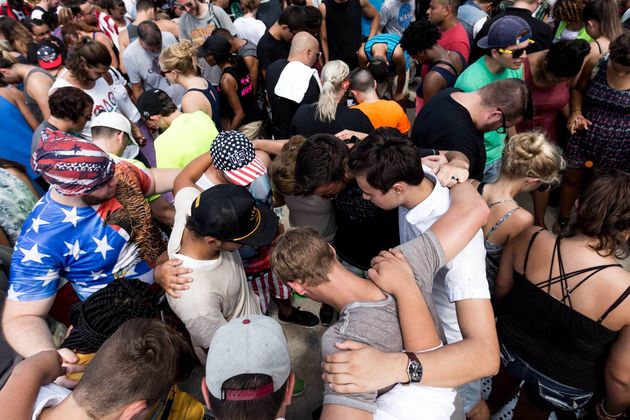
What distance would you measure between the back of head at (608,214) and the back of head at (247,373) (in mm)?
1547

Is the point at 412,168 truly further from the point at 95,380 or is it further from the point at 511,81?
the point at 95,380

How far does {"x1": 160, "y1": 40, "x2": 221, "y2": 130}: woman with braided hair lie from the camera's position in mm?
3735

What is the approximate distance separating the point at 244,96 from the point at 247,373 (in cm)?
378

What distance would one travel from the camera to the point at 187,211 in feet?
7.73

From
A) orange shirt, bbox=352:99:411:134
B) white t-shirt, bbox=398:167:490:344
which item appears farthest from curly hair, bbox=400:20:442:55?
white t-shirt, bbox=398:167:490:344

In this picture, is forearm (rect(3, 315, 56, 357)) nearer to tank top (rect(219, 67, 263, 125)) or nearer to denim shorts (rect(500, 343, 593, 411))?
denim shorts (rect(500, 343, 593, 411))

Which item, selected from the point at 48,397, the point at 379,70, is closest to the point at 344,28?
the point at 379,70

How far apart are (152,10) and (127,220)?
5119 millimetres

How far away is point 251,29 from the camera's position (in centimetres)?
568

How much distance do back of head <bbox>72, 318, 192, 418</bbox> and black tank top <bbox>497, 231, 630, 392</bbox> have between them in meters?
1.78

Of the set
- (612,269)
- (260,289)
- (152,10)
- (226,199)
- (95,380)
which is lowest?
(260,289)

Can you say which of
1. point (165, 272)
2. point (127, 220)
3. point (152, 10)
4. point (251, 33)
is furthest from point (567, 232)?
point (152, 10)

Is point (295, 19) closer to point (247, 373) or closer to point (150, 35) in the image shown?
point (150, 35)

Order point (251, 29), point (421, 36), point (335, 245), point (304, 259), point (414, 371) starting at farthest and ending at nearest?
point (251, 29), point (421, 36), point (335, 245), point (304, 259), point (414, 371)
